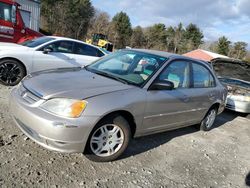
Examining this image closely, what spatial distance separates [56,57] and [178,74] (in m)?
3.93

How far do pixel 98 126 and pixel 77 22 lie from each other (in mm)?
44398

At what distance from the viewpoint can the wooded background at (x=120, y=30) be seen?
4216cm

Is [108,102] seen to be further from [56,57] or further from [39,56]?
[56,57]

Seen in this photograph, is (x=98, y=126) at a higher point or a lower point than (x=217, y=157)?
higher

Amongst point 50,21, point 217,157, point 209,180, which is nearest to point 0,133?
point 209,180

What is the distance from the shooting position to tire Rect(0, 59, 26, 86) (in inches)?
262

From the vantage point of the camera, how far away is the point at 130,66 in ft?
15.3

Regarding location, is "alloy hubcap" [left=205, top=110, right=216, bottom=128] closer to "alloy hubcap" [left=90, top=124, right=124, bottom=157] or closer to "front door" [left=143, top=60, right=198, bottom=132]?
"front door" [left=143, top=60, right=198, bottom=132]

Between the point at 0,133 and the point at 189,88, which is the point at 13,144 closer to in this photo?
the point at 0,133

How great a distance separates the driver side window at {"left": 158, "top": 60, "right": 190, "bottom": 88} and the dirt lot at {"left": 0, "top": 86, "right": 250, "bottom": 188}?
3.75ft

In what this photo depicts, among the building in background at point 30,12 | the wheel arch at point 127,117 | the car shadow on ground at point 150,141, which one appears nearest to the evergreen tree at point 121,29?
the building in background at point 30,12

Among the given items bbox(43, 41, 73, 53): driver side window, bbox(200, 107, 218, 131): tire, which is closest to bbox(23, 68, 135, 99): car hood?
bbox(200, 107, 218, 131): tire

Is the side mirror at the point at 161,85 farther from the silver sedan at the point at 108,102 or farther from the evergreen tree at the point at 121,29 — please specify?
the evergreen tree at the point at 121,29

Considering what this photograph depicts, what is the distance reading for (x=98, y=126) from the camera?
3.61m
